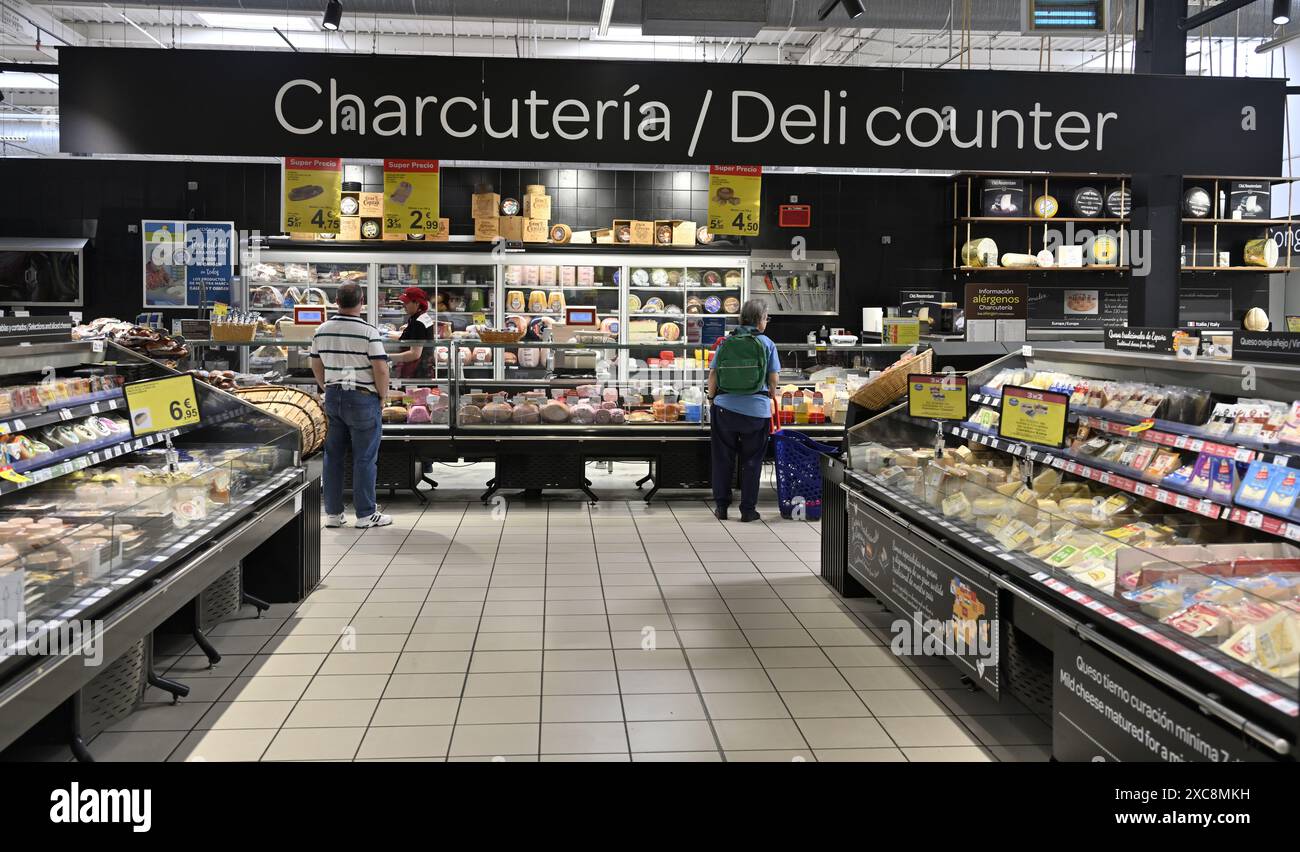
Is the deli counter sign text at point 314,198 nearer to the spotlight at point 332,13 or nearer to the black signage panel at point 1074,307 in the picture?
the spotlight at point 332,13

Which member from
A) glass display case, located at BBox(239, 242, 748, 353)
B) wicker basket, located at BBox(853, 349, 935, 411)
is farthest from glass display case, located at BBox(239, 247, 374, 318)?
wicker basket, located at BBox(853, 349, 935, 411)

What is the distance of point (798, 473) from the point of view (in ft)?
27.2

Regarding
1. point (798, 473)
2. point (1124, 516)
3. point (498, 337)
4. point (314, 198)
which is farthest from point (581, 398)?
point (1124, 516)

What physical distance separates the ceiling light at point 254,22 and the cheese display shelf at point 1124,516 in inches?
288

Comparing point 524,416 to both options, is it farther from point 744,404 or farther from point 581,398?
point 744,404

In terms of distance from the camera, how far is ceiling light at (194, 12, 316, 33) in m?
9.89

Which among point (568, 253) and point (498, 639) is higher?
point (568, 253)

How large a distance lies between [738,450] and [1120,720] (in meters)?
5.42

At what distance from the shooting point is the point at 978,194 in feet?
41.6

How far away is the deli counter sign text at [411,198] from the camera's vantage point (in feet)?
25.6

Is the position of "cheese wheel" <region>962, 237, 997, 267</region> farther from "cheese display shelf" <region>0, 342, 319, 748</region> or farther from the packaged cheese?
"cheese display shelf" <region>0, 342, 319, 748</region>

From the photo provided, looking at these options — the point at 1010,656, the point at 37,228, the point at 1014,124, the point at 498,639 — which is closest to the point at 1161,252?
the point at 1014,124
